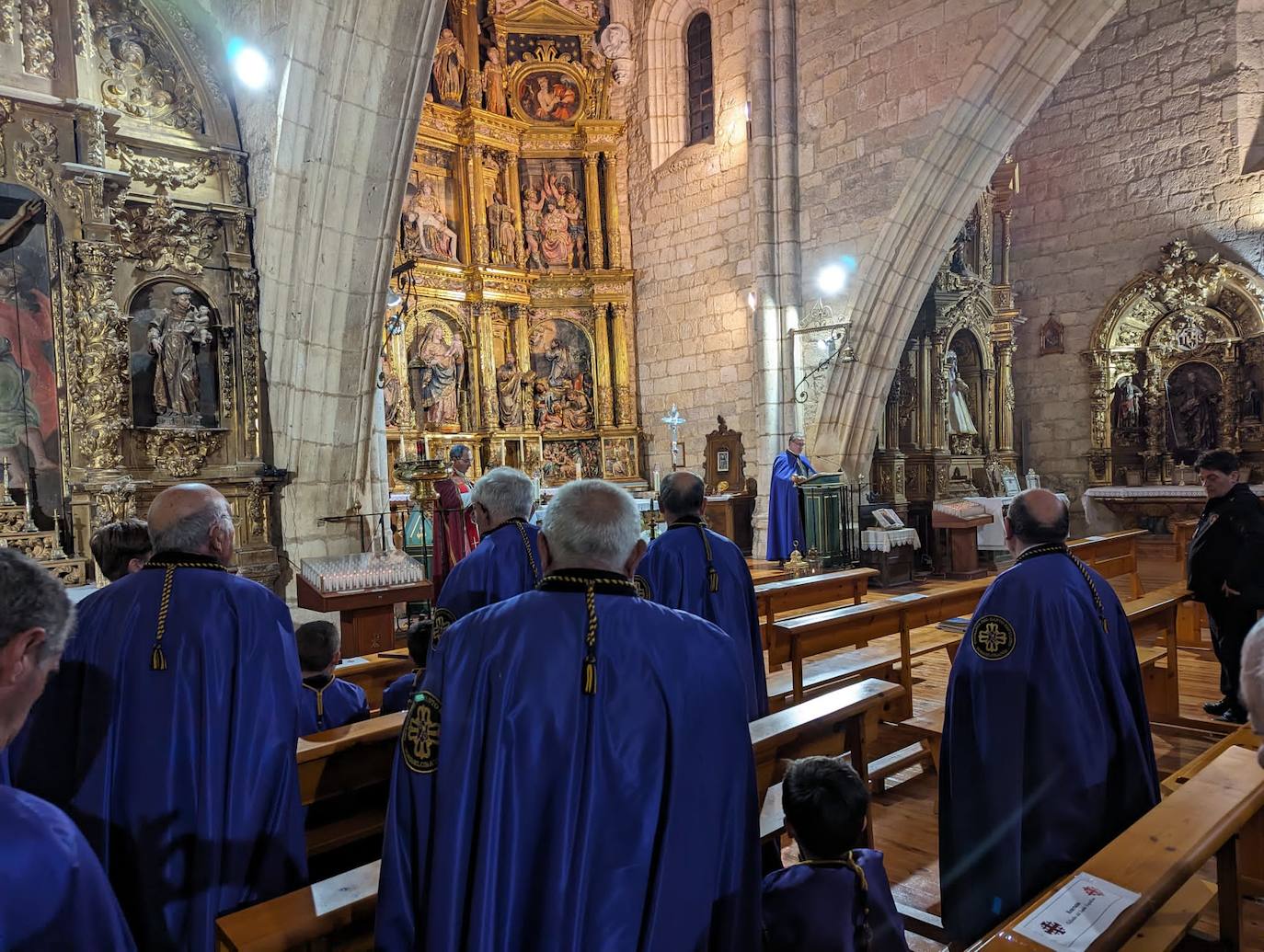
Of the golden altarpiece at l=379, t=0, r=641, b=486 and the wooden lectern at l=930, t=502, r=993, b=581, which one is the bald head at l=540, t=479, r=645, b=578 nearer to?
the wooden lectern at l=930, t=502, r=993, b=581

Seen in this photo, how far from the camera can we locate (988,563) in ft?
35.3

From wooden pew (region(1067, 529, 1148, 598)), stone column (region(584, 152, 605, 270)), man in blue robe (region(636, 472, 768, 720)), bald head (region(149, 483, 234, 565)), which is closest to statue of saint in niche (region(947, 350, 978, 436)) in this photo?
wooden pew (region(1067, 529, 1148, 598))

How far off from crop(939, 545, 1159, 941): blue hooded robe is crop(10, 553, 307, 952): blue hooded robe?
200cm

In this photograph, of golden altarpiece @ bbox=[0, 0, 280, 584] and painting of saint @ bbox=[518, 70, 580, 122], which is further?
painting of saint @ bbox=[518, 70, 580, 122]

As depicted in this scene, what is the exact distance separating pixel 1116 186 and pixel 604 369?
29.7 ft

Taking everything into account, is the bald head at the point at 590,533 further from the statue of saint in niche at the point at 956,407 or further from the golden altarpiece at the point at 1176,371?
the golden altarpiece at the point at 1176,371

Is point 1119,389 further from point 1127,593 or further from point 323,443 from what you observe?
point 323,443

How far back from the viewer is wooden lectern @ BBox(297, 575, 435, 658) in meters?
5.21

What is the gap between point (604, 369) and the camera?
47.0ft

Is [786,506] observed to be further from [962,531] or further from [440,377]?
[440,377]

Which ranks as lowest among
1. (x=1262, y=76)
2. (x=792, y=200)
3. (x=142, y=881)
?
(x=142, y=881)

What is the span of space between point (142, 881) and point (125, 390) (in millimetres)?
6035

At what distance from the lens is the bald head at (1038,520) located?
2.49 m

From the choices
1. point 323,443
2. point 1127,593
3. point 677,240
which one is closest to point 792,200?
point 677,240
